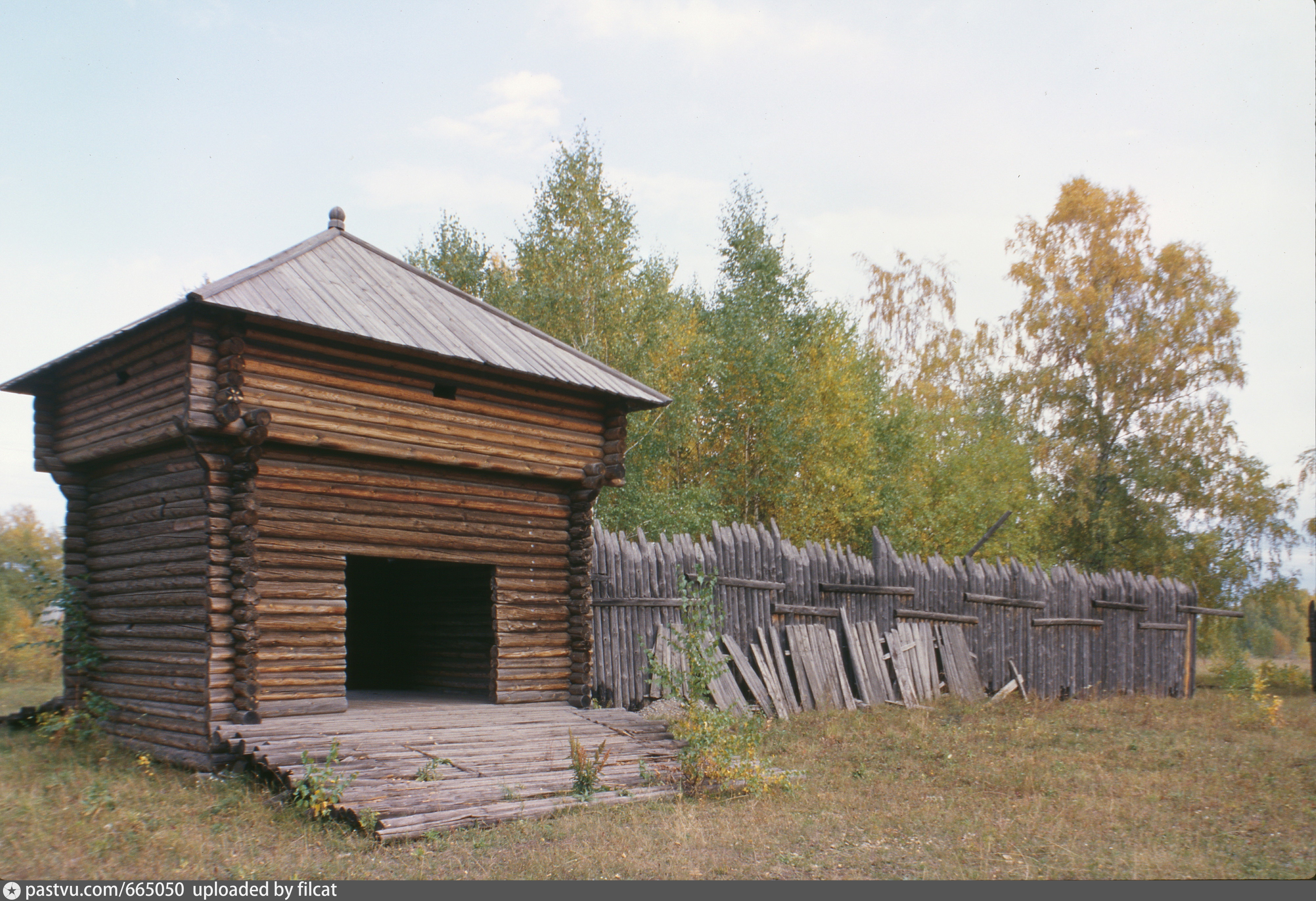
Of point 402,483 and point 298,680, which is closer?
point 298,680

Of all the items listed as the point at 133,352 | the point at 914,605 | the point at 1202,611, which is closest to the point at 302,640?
the point at 133,352

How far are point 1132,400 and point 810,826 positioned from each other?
21.8 meters

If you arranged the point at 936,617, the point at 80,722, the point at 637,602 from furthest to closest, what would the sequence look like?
the point at 936,617 < the point at 637,602 < the point at 80,722

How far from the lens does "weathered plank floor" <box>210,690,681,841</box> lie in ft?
25.9

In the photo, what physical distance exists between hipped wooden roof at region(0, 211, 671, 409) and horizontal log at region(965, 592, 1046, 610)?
6.89m

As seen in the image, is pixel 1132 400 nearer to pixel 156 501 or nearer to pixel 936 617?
pixel 936 617

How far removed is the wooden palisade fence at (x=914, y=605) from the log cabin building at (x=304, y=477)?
27.7 inches

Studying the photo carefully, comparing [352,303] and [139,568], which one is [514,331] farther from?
[139,568]

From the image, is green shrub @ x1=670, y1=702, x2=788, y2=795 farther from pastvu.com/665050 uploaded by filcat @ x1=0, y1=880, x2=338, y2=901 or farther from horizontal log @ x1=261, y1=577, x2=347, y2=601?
pastvu.com/665050 uploaded by filcat @ x1=0, y1=880, x2=338, y2=901

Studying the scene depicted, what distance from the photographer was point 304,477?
991cm

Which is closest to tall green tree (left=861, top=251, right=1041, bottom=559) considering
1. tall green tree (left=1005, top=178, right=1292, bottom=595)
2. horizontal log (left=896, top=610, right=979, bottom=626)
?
tall green tree (left=1005, top=178, right=1292, bottom=595)

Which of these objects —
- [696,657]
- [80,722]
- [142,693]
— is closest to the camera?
[696,657]

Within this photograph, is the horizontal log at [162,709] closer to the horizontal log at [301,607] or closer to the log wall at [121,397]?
the horizontal log at [301,607]

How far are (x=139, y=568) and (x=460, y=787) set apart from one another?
4.80m
